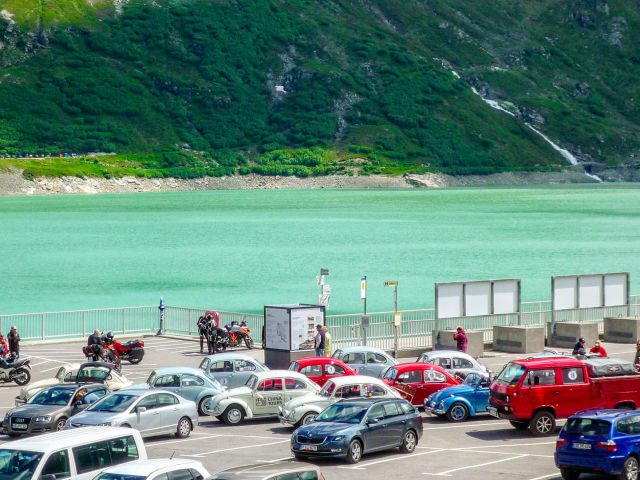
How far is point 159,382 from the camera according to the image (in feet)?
103

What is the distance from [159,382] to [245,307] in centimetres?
5950

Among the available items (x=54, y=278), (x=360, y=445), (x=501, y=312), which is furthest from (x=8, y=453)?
(x=54, y=278)

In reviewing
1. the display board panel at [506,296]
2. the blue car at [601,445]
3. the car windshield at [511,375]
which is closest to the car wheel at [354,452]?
the blue car at [601,445]

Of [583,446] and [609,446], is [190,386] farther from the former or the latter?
[609,446]

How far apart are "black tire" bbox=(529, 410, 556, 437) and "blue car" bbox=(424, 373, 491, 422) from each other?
2.28 meters

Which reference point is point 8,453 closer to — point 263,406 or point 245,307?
point 263,406

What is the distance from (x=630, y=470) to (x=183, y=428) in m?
10.4

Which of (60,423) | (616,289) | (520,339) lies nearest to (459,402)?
(60,423)

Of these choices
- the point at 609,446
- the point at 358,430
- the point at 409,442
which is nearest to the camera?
the point at 609,446

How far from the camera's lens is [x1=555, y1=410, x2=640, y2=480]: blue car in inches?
880

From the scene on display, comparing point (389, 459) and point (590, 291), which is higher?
point (590, 291)

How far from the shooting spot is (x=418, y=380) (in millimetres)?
31875

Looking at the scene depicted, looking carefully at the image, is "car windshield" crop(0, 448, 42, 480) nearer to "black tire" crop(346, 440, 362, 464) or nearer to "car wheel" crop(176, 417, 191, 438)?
"black tire" crop(346, 440, 362, 464)

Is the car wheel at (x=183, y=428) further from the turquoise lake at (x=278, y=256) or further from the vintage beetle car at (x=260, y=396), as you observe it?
the turquoise lake at (x=278, y=256)
